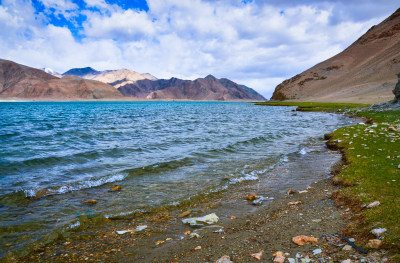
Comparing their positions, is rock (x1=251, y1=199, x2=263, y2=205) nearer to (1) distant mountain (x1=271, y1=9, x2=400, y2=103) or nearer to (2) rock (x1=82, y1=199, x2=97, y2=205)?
(2) rock (x1=82, y1=199, x2=97, y2=205)

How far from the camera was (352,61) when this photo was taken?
192 meters

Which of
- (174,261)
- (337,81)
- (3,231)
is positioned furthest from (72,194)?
(337,81)

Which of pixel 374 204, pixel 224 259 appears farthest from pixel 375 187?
pixel 224 259

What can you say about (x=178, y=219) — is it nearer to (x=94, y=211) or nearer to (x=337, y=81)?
(x=94, y=211)

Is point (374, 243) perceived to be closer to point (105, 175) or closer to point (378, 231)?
point (378, 231)

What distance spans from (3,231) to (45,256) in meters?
2.31

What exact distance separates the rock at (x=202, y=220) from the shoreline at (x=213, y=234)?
0.53 feet

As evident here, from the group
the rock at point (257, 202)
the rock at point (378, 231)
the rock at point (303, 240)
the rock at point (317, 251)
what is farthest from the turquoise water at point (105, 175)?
the rock at point (378, 231)

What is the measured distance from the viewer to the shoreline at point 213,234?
5.18m

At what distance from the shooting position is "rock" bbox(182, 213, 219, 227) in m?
6.86

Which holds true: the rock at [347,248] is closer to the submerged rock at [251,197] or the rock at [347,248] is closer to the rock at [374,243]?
the rock at [374,243]

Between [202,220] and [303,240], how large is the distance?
2.88 m

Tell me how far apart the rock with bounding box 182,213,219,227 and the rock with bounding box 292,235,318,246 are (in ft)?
8.18

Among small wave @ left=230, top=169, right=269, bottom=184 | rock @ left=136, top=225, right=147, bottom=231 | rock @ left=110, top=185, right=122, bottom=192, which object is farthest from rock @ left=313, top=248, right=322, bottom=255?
rock @ left=110, top=185, right=122, bottom=192
